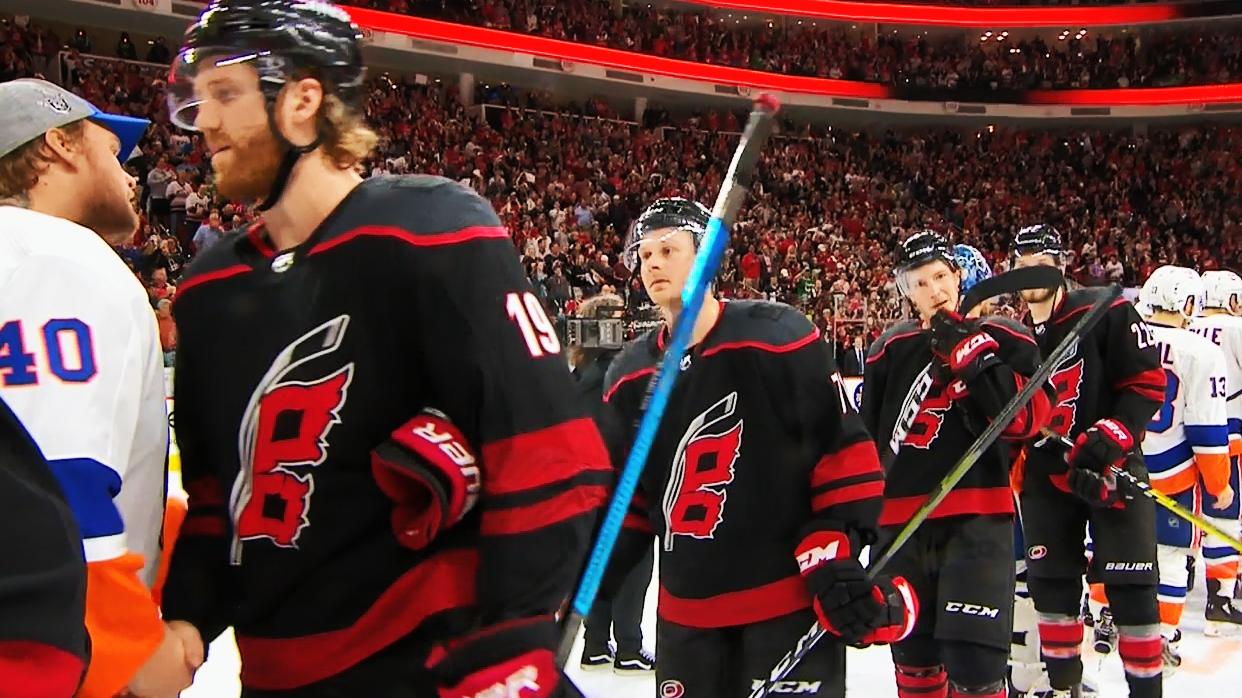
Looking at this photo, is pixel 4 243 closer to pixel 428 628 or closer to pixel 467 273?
pixel 467 273

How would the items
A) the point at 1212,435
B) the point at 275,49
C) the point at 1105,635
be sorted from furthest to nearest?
1. the point at 1105,635
2. the point at 1212,435
3. the point at 275,49

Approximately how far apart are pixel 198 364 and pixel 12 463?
56cm

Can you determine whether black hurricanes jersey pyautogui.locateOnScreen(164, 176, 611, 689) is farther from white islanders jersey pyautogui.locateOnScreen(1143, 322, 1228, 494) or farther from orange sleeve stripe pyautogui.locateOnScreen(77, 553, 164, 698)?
white islanders jersey pyautogui.locateOnScreen(1143, 322, 1228, 494)

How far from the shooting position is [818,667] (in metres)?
2.45

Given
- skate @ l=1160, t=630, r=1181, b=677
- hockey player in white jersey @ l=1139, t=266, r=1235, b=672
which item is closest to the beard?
hockey player in white jersey @ l=1139, t=266, r=1235, b=672

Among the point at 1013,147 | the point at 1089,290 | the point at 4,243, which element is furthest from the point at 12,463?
the point at 1013,147

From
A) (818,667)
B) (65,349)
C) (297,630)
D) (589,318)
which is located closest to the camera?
(65,349)

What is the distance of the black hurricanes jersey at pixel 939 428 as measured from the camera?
3385mm

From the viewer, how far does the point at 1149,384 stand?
155 inches

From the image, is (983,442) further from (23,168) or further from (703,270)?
(23,168)

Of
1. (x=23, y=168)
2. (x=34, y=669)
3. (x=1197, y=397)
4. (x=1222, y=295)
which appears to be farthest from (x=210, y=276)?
(x=1222, y=295)

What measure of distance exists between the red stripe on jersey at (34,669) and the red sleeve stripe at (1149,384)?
12.5ft

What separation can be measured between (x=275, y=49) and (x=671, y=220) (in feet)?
4.83

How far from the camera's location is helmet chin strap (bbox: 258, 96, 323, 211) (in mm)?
1384
